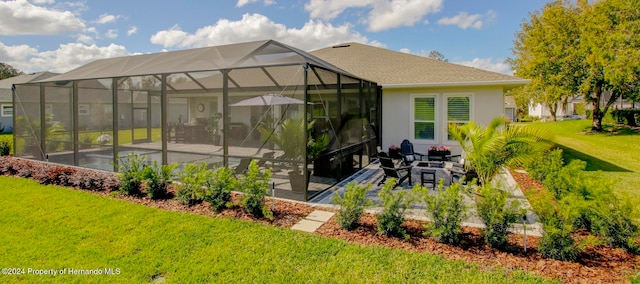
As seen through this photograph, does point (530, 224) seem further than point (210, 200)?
No

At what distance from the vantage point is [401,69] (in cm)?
1226

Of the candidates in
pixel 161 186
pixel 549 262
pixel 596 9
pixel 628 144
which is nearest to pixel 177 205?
pixel 161 186

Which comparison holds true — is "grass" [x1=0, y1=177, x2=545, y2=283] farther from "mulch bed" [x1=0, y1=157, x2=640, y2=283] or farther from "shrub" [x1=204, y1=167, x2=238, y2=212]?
"shrub" [x1=204, y1=167, x2=238, y2=212]

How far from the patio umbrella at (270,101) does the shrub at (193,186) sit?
185cm

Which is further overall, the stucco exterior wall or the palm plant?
the stucco exterior wall

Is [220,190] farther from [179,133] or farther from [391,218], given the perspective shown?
[179,133]

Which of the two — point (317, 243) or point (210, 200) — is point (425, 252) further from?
point (210, 200)

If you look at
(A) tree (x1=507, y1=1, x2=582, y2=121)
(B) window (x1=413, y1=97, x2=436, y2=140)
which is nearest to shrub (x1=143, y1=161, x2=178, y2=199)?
(B) window (x1=413, y1=97, x2=436, y2=140)

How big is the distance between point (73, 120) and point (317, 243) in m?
8.26

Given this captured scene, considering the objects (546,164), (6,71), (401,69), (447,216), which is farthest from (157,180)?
(6,71)

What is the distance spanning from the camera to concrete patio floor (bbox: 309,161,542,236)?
4.61 meters

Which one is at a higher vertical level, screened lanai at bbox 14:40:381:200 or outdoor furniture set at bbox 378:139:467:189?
screened lanai at bbox 14:40:381:200

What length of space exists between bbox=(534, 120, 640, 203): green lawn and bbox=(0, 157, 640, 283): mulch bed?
90cm

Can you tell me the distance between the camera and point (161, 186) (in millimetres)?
6016
